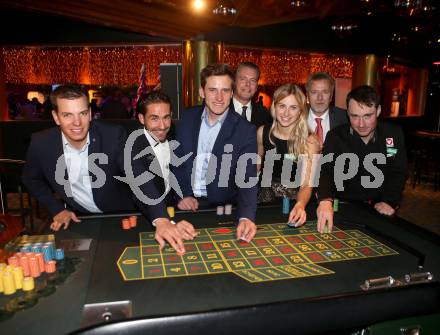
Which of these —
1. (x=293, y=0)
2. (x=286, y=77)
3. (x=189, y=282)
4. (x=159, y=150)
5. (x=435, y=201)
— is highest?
(x=293, y=0)

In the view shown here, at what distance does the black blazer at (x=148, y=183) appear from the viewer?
2.19 m

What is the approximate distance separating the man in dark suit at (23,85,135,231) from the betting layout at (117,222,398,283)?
66 cm

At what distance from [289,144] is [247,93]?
1238 mm

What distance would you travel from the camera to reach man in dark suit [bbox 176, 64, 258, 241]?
106 inches

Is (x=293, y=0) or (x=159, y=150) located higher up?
(x=293, y=0)

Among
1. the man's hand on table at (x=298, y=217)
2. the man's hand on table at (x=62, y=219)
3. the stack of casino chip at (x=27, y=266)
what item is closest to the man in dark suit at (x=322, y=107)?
the man's hand on table at (x=298, y=217)

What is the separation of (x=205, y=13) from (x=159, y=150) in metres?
3.45

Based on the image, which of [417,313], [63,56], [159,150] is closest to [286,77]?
[63,56]

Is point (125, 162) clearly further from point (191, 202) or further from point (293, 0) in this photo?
point (293, 0)

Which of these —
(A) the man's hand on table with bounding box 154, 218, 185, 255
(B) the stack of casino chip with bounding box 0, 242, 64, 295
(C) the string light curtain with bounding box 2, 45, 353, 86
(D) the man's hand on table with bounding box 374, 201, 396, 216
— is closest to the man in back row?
(D) the man's hand on table with bounding box 374, 201, 396, 216

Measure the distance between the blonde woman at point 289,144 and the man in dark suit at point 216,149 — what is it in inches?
11.7

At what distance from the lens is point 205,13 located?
5871 mm

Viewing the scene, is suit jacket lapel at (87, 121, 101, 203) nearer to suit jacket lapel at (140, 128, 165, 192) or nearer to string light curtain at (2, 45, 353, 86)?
suit jacket lapel at (140, 128, 165, 192)

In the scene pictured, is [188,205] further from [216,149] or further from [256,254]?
[256,254]
